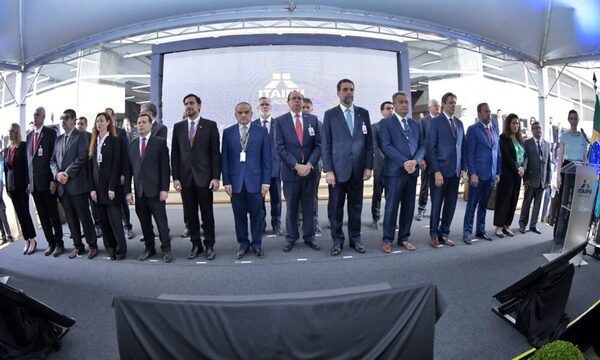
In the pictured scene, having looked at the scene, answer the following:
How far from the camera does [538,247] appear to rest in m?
2.74

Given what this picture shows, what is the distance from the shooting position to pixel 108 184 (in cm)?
257

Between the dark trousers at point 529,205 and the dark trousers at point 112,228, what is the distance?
4064mm

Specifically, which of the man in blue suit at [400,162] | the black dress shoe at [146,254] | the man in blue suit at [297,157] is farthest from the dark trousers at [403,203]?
the black dress shoe at [146,254]

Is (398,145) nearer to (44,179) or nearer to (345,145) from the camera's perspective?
(345,145)

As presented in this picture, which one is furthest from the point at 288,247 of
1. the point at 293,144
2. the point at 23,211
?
the point at 23,211

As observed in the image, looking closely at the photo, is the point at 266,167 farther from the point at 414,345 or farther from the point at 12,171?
the point at 12,171

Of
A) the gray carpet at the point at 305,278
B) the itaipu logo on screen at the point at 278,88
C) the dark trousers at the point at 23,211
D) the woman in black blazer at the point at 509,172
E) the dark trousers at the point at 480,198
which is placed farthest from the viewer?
the itaipu logo on screen at the point at 278,88

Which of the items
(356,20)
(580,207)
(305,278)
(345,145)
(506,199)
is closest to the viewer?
(305,278)

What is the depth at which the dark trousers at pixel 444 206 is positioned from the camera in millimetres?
2746

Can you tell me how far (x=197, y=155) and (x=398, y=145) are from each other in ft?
5.78

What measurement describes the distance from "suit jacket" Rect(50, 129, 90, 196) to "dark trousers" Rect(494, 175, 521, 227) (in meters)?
4.08

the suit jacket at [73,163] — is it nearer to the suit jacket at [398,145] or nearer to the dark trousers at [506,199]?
the suit jacket at [398,145]

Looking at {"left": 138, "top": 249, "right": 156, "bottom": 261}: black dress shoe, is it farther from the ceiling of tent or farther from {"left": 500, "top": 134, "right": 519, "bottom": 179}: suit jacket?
{"left": 500, "top": 134, "right": 519, "bottom": 179}: suit jacket

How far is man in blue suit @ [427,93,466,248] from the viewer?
276 cm
